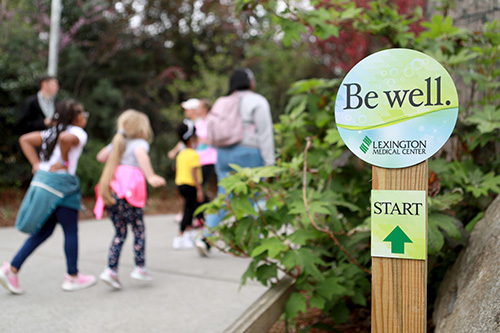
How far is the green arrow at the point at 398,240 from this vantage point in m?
1.73

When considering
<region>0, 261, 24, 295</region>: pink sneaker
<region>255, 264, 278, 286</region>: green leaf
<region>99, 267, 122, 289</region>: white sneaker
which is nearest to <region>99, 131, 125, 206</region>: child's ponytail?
<region>99, 267, 122, 289</region>: white sneaker

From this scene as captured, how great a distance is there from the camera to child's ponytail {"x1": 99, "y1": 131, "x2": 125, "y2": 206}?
12.7 feet

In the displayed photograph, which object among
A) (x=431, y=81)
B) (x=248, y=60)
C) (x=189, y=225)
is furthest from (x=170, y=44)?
(x=431, y=81)

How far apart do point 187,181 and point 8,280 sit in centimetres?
235

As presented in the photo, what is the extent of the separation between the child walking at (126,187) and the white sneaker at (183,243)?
143cm

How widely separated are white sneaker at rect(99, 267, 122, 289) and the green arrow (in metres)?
2.66

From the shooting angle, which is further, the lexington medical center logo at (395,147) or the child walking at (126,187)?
the child walking at (126,187)

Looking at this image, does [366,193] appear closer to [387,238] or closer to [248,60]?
[387,238]

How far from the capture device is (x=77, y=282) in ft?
12.6

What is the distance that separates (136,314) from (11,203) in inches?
242

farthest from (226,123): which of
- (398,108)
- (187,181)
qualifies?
(398,108)

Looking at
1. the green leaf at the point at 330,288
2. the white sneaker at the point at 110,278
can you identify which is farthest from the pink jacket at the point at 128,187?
the green leaf at the point at 330,288

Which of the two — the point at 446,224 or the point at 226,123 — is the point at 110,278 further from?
the point at 446,224

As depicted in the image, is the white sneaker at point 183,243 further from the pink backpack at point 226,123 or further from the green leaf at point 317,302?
the green leaf at point 317,302
